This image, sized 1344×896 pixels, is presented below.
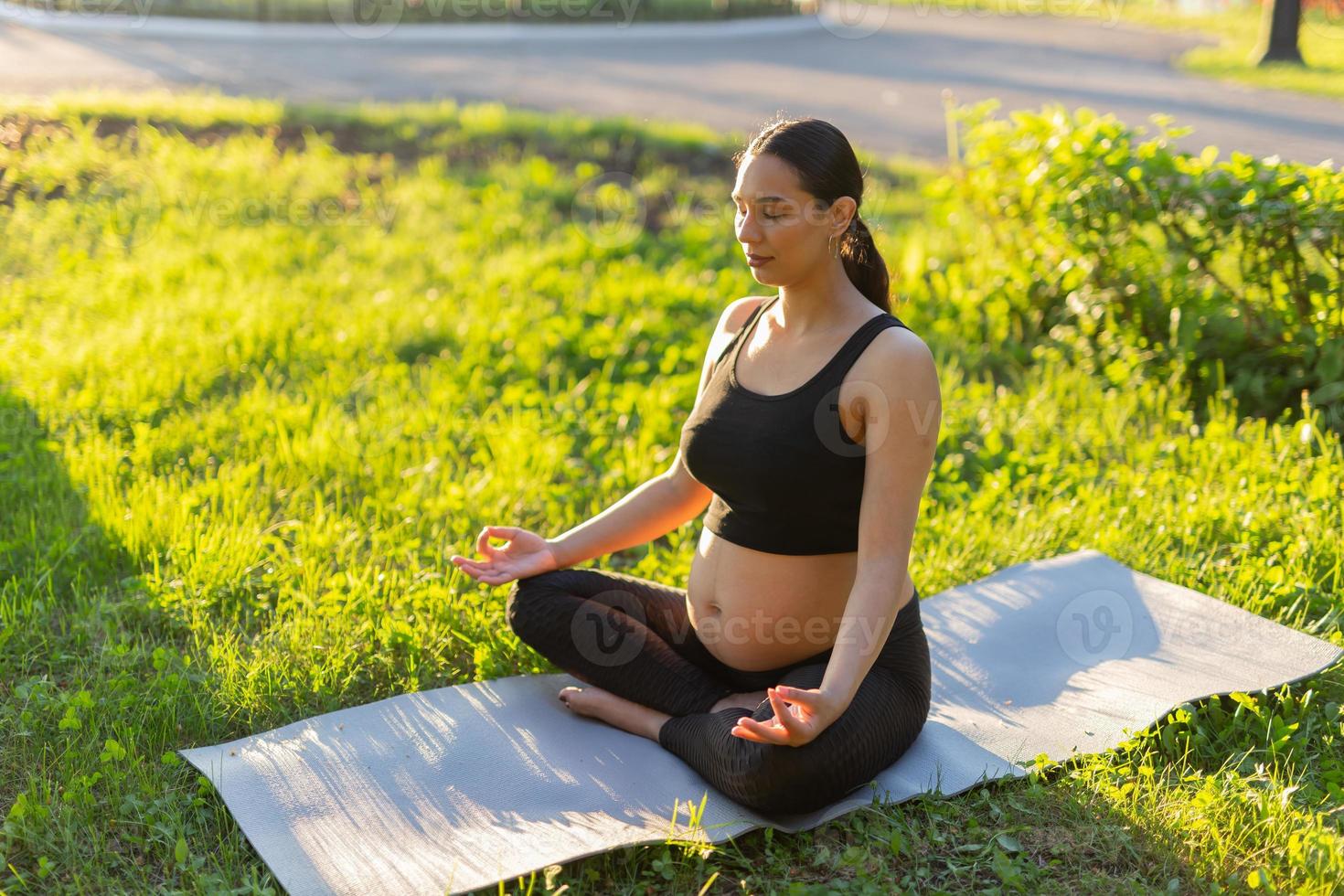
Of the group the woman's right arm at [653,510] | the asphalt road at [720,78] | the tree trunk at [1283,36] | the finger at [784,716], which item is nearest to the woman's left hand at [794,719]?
the finger at [784,716]

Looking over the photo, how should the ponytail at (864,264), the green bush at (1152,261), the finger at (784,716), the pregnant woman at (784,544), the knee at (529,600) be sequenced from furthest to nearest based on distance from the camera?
1. the green bush at (1152,261)
2. the knee at (529,600)
3. the ponytail at (864,264)
4. the pregnant woman at (784,544)
5. the finger at (784,716)

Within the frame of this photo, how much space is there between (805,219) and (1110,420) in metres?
2.67

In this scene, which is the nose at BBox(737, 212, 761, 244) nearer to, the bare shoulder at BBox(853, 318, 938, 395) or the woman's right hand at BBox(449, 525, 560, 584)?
the bare shoulder at BBox(853, 318, 938, 395)

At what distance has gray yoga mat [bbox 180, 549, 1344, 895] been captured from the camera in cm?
274

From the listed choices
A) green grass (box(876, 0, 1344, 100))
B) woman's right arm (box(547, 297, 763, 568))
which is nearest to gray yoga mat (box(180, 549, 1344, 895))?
woman's right arm (box(547, 297, 763, 568))

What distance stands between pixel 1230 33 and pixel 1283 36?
434 cm

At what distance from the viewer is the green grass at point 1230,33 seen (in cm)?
1383

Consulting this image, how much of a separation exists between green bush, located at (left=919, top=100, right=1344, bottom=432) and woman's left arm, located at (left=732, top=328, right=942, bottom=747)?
8.47 feet

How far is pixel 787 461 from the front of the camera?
283 cm

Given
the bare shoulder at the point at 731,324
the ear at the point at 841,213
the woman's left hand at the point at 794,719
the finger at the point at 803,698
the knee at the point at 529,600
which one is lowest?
the knee at the point at 529,600

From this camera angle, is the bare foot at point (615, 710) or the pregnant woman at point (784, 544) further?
the bare foot at point (615, 710)

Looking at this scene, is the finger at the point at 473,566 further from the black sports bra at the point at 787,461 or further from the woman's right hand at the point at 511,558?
the black sports bra at the point at 787,461

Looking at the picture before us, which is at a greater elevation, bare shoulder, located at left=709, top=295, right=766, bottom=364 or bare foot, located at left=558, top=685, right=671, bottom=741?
bare shoulder, located at left=709, top=295, right=766, bottom=364

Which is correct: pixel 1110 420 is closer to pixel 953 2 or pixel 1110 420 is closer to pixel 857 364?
pixel 857 364
